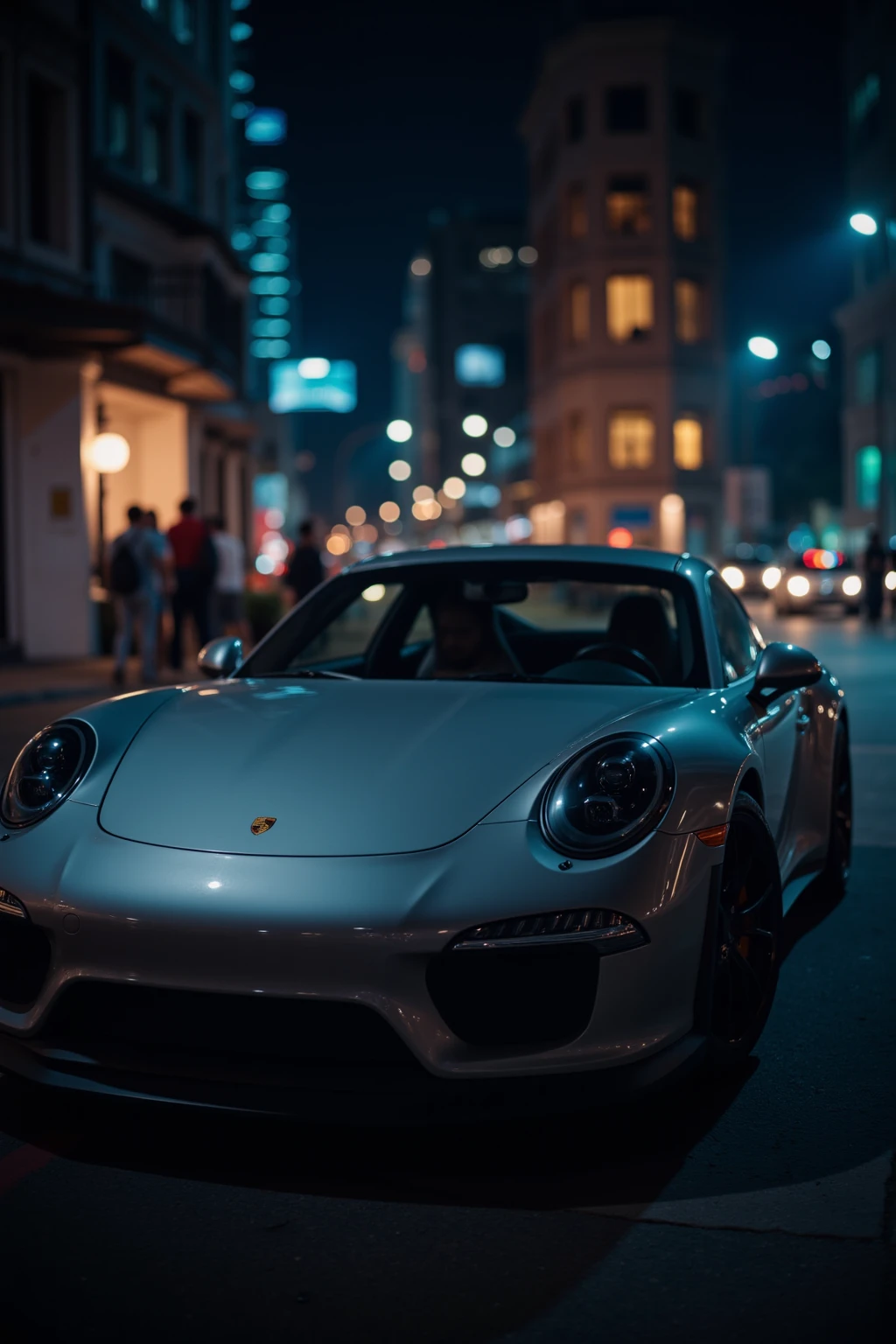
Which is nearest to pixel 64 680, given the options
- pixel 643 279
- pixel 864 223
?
pixel 864 223

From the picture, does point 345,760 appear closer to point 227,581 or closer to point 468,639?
point 468,639

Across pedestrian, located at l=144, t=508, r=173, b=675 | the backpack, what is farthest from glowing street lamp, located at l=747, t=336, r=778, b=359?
the backpack

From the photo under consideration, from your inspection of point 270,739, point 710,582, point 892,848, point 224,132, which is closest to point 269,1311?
point 270,739

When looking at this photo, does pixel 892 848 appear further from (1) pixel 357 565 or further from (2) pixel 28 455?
(2) pixel 28 455

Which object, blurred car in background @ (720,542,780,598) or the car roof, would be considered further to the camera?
blurred car in background @ (720,542,780,598)

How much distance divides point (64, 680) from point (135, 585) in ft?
4.93

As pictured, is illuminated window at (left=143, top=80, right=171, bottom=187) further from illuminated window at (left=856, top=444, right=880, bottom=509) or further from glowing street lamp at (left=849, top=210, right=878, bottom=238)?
illuminated window at (left=856, top=444, right=880, bottom=509)

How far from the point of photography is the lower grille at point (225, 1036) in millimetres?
3264

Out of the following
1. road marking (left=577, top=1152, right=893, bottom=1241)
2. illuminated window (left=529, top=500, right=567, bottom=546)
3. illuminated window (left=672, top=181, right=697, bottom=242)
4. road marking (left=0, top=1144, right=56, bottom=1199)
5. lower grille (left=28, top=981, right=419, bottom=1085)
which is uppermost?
illuminated window (left=672, top=181, right=697, bottom=242)

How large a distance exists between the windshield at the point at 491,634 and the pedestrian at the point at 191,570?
12.2 m

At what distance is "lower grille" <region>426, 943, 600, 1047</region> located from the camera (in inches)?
128

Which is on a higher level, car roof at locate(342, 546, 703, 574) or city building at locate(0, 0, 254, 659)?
city building at locate(0, 0, 254, 659)

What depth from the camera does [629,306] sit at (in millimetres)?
68062

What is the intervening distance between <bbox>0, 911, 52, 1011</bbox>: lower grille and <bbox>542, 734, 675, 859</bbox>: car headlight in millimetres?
1114
